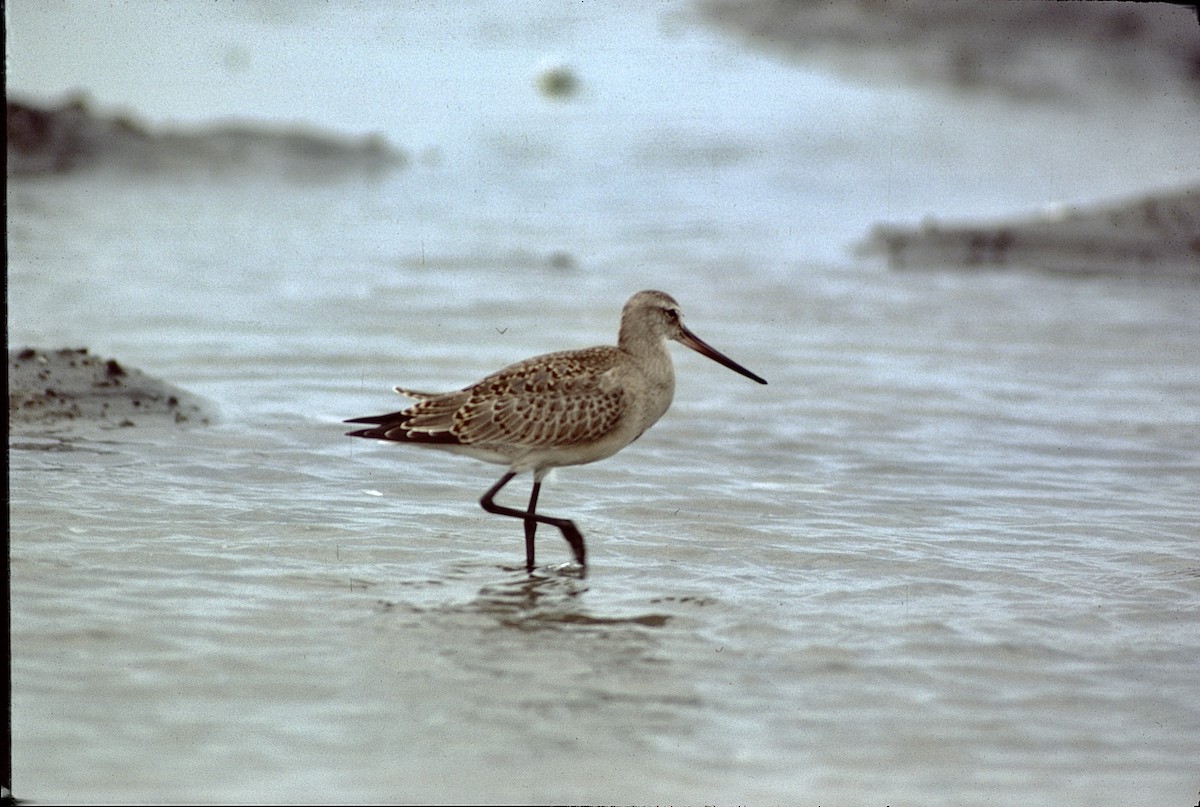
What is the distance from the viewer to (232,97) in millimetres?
19922

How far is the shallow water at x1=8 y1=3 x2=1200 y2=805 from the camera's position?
506cm

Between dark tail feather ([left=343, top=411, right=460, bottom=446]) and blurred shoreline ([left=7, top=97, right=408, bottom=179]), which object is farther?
blurred shoreline ([left=7, top=97, right=408, bottom=179])

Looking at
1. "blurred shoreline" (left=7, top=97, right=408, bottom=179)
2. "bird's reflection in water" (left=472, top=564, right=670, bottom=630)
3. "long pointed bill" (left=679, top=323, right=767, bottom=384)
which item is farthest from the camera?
"blurred shoreline" (left=7, top=97, right=408, bottom=179)

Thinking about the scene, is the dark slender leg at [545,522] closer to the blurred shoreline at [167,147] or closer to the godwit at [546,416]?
the godwit at [546,416]

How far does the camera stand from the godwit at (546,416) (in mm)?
7309

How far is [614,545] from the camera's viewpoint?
7535 millimetres

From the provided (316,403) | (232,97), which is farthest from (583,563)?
(232,97)

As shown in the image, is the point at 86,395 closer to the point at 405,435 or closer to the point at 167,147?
the point at 405,435

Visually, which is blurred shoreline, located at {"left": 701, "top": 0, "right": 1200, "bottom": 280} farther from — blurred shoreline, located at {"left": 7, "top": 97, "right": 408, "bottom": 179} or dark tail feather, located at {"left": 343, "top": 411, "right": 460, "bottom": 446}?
dark tail feather, located at {"left": 343, "top": 411, "right": 460, "bottom": 446}

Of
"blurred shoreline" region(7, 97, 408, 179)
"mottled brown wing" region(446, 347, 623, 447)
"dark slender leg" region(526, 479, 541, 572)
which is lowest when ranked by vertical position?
"dark slender leg" region(526, 479, 541, 572)

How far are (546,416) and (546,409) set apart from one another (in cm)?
3

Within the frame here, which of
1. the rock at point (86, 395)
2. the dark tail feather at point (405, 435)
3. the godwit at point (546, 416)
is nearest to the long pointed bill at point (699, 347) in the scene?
the godwit at point (546, 416)

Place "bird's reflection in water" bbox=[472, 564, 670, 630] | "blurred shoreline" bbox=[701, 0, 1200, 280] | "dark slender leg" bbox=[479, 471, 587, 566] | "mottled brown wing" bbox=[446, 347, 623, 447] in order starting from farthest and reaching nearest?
"blurred shoreline" bbox=[701, 0, 1200, 280], "mottled brown wing" bbox=[446, 347, 623, 447], "dark slender leg" bbox=[479, 471, 587, 566], "bird's reflection in water" bbox=[472, 564, 670, 630]

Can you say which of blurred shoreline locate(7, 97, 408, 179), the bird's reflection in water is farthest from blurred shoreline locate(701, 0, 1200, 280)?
the bird's reflection in water
